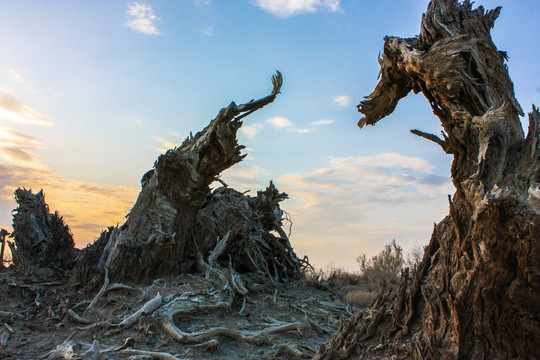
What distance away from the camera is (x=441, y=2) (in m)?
4.80

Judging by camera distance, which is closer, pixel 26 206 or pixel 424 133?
pixel 424 133

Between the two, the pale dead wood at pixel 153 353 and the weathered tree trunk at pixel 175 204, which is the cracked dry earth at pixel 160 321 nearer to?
the pale dead wood at pixel 153 353

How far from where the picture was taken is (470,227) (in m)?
3.51

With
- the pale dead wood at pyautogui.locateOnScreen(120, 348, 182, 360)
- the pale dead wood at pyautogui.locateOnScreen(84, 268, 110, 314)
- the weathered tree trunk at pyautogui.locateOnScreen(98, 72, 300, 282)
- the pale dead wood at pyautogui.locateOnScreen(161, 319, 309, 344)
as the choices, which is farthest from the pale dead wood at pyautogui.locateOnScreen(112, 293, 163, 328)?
the pale dead wood at pyautogui.locateOnScreen(84, 268, 110, 314)

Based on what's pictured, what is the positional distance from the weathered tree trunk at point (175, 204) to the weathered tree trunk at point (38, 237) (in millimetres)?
2776

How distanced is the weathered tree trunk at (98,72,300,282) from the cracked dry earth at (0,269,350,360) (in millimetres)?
383

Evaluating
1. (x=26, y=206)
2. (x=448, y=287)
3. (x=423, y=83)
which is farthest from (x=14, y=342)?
(x=423, y=83)

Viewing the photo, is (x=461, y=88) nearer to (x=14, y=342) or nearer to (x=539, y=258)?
(x=539, y=258)

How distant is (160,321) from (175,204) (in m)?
2.67

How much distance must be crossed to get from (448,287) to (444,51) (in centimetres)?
242

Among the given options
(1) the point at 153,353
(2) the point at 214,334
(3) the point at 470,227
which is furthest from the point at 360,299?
(3) the point at 470,227

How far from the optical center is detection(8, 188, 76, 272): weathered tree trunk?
33.2ft

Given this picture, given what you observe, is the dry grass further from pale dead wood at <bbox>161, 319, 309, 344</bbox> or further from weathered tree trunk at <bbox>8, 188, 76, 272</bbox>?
weathered tree trunk at <bbox>8, 188, 76, 272</bbox>

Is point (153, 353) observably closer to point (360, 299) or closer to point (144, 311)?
point (144, 311)
